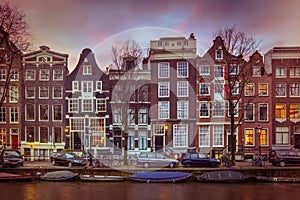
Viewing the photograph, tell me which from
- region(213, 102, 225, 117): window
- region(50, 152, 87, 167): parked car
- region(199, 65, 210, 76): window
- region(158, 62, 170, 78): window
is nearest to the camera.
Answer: region(50, 152, 87, 167): parked car

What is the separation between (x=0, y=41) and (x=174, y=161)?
18232 mm

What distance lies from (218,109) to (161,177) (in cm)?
1685

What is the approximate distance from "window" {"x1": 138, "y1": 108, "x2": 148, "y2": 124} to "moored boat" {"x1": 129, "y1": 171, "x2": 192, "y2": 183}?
49.5 feet

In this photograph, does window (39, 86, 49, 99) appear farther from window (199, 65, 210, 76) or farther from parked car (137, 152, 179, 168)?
window (199, 65, 210, 76)

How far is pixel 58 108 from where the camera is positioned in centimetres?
4075

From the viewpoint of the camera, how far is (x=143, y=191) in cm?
2183

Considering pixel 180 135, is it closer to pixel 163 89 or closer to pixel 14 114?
pixel 163 89

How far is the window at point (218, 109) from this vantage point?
3888 cm

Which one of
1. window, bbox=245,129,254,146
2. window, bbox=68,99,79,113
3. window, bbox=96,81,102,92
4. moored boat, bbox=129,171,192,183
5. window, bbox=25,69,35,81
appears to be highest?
window, bbox=25,69,35,81

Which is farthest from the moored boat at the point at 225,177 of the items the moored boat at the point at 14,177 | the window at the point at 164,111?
the window at the point at 164,111

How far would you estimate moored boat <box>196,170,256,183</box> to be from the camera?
24109 millimetres

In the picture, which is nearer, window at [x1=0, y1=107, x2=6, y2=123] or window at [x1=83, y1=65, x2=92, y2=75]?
window at [x1=0, y1=107, x2=6, y2=123]

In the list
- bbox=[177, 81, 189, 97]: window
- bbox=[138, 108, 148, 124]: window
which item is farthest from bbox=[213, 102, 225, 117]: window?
bbox=[138, 108, 148, 124]: window

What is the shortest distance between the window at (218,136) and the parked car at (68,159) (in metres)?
16.7
